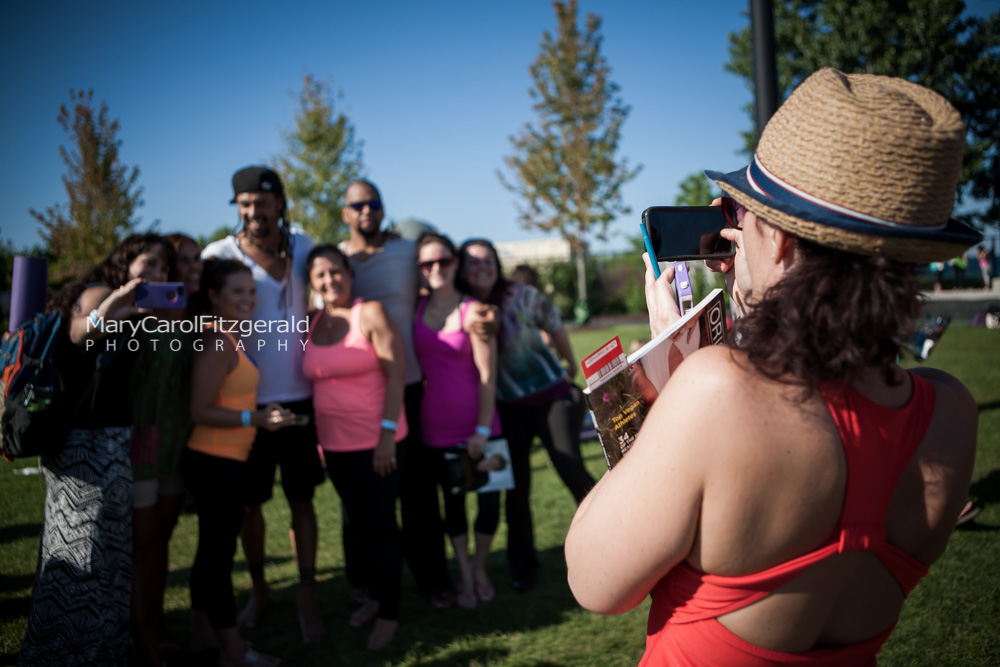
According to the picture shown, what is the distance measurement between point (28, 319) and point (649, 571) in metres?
3.05

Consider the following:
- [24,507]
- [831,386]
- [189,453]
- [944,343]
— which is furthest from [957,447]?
[944,343]

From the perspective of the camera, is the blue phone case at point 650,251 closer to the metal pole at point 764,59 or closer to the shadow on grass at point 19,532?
the metal pole at point 764,59

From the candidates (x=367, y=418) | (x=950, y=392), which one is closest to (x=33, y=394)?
(x=367, y=418)

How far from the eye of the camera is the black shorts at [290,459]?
3.47 meters

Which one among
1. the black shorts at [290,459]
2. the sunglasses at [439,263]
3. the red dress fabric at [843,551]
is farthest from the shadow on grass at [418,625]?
the red dress fabric at [843,551]

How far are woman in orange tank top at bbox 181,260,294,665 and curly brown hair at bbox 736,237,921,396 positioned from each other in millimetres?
2658

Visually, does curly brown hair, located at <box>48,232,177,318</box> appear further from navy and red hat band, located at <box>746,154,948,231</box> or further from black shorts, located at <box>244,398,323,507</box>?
navy and red hat band, located at <box>746,154,948,231</box>

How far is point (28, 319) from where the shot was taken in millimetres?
2814

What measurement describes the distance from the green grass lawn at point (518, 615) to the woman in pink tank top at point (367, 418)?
34 centimetres

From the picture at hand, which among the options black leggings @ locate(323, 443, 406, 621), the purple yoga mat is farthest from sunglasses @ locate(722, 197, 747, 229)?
the purple yoga mat

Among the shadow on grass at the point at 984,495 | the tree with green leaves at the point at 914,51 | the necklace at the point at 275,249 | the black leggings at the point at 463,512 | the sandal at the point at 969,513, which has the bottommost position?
the shadow on grass at the point at 984,495

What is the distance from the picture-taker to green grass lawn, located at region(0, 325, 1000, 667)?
3.02 meters

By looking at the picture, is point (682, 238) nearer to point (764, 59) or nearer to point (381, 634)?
point (764, 59)

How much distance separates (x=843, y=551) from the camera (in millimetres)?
1031
